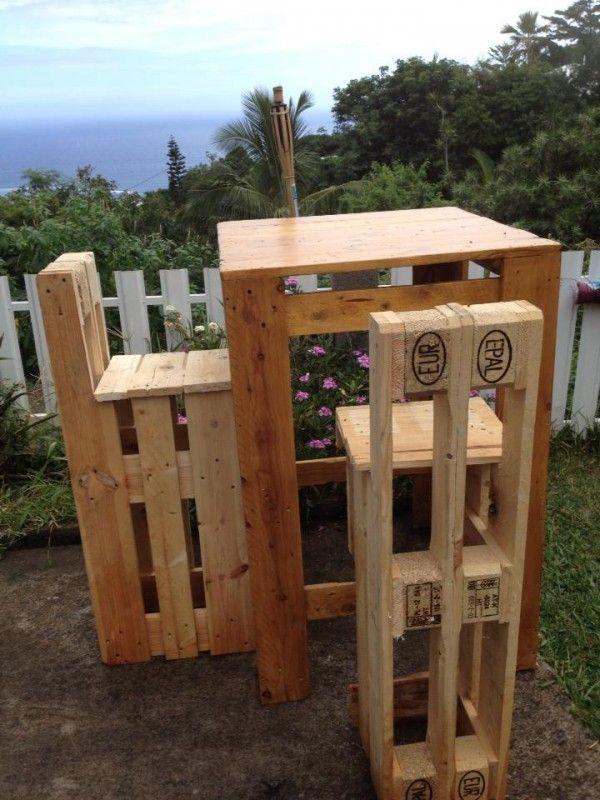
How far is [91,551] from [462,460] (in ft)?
5.47

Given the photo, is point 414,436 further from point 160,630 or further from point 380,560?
point 160,630

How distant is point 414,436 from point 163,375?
3.24ft

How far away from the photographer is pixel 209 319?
471 centimetres

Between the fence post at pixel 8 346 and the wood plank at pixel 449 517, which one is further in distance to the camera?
the fence post at pixel 8 346

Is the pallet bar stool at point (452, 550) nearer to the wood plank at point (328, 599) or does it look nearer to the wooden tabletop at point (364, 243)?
the wood plank at point (328, 599)

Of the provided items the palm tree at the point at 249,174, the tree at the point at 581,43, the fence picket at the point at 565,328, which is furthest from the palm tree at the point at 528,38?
the fence picket at the point at 565,328

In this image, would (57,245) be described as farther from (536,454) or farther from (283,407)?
(536,454)

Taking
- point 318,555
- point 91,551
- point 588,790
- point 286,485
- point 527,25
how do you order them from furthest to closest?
point 527,25
point 318,555
point 91,551
point 286,485
point 588,790

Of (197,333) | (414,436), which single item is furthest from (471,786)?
(197,333)

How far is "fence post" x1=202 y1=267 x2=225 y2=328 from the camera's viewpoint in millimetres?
4562

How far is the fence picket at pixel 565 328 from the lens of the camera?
4.38 m

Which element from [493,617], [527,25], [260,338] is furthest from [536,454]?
[527,25]

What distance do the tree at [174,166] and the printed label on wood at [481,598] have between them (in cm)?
3636

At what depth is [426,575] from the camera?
1737mm
